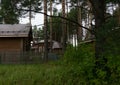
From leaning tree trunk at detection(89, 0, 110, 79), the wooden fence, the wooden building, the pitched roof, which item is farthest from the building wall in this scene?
leaning tree trunk at detection(89, 0, 110, 79)

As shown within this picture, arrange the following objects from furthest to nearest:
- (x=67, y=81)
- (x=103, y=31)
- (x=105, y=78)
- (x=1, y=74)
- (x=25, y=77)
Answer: (x=1, y=74)
(x=25, y=77)
(x=67, y=81)
(x=105, y=78)
(x=103, y=31)

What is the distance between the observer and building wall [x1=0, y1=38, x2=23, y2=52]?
31.7 m

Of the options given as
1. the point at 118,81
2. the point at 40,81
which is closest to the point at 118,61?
the point at 118,81

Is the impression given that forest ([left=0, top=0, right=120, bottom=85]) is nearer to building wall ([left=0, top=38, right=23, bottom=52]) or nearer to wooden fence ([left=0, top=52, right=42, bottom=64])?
wooden fence ([left=0, top=52, right=42, bottom=64])

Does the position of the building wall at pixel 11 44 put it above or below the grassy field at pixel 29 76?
above

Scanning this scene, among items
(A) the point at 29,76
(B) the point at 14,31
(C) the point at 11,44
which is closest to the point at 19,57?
(C) the point at 11,44

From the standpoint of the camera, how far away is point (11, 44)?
1252 inches

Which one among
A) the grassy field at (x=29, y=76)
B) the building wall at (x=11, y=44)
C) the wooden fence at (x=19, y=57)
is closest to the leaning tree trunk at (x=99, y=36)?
the grassy field at (x=29, y=76)

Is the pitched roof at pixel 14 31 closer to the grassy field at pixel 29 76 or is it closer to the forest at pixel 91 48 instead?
the grassy field at pixel 29 76

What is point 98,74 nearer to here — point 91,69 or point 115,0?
point 91,69

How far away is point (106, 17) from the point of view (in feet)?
46.8

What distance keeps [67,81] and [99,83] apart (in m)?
2.22

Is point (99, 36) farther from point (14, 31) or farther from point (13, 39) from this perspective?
point (13, 39)

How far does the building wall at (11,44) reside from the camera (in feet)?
104
